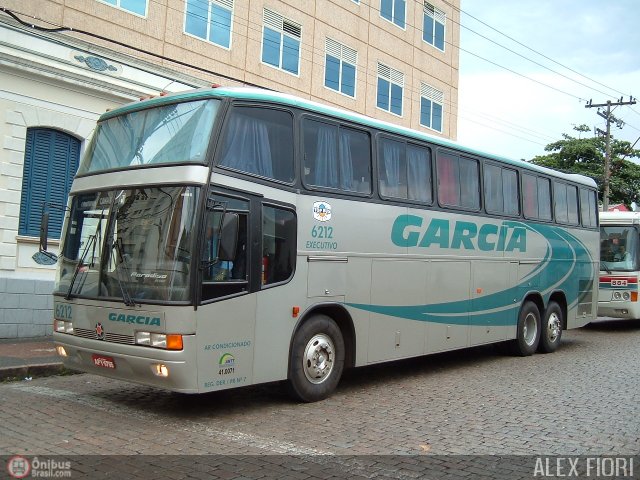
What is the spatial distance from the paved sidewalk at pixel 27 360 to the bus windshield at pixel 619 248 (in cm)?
1417

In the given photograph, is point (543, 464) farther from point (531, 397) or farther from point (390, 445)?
point (531, 397)

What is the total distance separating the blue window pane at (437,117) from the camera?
82.9 ft

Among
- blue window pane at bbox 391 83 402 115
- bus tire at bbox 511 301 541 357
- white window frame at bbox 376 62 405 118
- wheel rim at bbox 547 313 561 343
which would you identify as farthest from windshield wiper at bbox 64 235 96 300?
blue window pane at bbox 391 83 402 115

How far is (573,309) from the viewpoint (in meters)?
14.1

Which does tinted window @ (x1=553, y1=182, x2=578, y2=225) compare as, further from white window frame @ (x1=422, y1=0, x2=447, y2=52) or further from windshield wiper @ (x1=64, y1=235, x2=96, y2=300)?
white window frame @ (x1=422, y1=0, x2=447, y2=52)

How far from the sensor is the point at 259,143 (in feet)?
24.2

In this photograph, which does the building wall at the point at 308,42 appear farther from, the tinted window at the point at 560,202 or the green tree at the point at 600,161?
the green tree at the point at 600,161

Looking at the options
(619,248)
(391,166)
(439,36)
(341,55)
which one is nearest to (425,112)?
(439,36)

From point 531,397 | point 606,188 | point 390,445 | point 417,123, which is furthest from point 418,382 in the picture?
point 606,188

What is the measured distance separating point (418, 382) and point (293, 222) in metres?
3.58

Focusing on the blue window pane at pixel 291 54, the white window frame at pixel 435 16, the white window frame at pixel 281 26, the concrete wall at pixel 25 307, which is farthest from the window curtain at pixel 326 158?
the white window frame at pixel 435 16

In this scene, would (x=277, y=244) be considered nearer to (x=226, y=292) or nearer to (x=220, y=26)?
(x=226, y=292)

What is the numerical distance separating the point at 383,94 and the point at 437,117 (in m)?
3.84

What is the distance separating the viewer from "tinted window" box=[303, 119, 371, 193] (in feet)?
26.2
